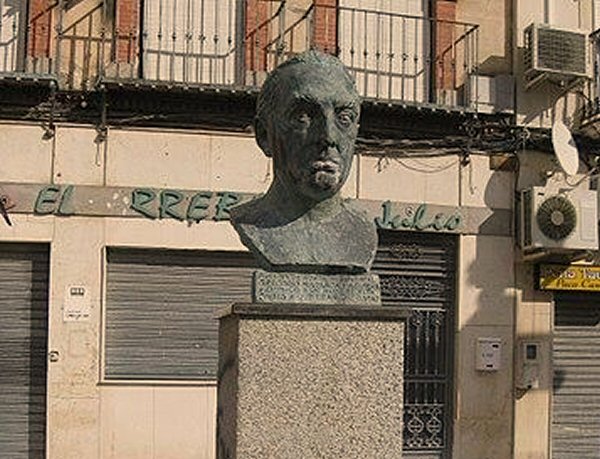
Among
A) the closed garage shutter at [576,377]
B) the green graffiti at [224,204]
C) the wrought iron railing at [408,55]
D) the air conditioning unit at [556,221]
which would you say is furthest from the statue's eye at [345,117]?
the closed garage shutter at [576,377]

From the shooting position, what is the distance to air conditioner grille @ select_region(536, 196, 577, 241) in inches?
550

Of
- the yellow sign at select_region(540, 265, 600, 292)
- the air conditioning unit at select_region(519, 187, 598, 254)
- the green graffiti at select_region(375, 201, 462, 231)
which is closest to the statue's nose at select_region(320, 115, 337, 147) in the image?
the green graffiti at select_region(375, 201, 462, 231)

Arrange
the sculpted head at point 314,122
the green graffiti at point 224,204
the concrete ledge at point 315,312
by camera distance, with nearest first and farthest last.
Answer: the concrete ledge at point 315,312 < the sculpted head at point 314,122 < the green graffiti at point 224,204

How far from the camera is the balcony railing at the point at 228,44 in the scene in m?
13.1

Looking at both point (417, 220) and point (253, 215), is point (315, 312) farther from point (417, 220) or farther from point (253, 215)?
point (417, 220)

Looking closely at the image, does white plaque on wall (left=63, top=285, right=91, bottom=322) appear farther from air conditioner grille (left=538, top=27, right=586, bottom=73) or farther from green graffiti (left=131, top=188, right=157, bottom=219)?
air conditioner grille (left=538, top=27, right=586, bottom=73)

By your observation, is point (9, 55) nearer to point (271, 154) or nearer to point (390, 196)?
point (390, 196)

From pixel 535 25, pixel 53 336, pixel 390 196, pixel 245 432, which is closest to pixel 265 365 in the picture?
pixel 245 432

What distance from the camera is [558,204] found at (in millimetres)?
14023

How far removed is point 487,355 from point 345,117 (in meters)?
8.50

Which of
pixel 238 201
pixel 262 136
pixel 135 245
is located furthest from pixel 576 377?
pixel 262 136

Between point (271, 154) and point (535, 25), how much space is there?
8773 mm

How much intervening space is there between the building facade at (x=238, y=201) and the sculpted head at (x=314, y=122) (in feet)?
22.6

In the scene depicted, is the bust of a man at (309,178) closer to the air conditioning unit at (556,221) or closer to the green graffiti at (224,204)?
the green graffiti at (224,204)
